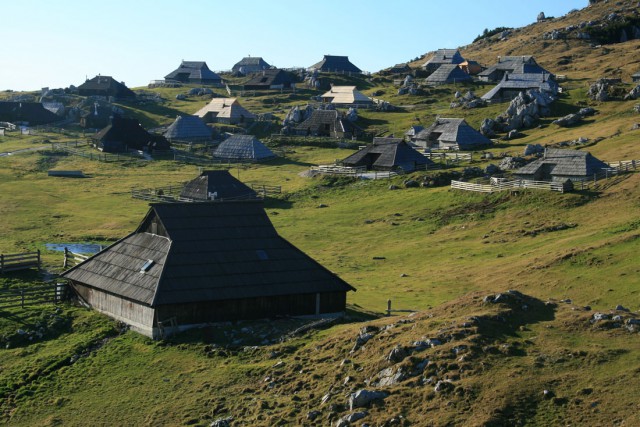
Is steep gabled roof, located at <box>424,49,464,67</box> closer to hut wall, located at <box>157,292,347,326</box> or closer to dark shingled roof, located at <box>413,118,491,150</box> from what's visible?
dark shingled roof, located at <box>413,118,491,150</box>

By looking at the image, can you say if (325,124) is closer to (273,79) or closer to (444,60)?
(273,79)

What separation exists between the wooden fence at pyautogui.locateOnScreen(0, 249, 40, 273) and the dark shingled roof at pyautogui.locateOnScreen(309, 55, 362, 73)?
132 metres

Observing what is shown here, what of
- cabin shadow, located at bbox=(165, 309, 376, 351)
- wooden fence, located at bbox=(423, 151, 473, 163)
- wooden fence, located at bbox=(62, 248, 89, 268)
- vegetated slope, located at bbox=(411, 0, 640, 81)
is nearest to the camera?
cabin shadow, located at bbox=(165, 309, 376, 351)

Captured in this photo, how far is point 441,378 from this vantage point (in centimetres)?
3105

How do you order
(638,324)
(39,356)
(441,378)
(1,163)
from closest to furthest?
1. (441,378)
2. (638,324)
3. (39,356)
4. (1,163)

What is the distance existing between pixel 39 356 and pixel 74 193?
2175 inches

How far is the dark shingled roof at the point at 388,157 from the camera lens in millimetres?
93725

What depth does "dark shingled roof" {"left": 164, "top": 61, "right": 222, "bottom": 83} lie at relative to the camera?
614 feet

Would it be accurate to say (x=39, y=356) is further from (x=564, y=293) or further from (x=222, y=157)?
(x=222, y=157)

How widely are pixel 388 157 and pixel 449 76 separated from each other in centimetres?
6331

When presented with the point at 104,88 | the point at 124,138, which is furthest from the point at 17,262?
the point at 104,88

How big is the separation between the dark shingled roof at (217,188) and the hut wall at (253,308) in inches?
1528

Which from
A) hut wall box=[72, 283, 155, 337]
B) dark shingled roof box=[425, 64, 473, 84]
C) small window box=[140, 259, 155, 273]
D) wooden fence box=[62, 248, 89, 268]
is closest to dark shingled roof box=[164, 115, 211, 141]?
dark shingled roof box=[425, 64, 473, 84]

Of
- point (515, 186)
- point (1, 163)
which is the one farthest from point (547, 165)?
point (1, 163)
